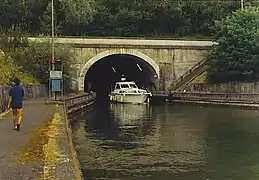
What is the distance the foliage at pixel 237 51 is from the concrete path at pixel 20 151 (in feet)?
99.7

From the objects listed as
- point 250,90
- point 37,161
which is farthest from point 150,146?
point 250,90

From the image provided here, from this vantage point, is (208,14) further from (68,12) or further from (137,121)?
(137,121)

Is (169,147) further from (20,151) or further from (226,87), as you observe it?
(226,87)

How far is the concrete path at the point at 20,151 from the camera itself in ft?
37.6

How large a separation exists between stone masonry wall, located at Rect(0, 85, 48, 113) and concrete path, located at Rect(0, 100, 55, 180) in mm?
3291

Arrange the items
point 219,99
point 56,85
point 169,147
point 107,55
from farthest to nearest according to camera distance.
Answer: point 107,55
point 219,99
point 56,85
point 169,147

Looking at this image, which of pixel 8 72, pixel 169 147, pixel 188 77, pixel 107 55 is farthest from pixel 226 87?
pixel 169 147

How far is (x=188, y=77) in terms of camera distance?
56875mm

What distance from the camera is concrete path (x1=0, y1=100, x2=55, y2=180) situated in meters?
11.5

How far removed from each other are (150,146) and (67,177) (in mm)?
12092

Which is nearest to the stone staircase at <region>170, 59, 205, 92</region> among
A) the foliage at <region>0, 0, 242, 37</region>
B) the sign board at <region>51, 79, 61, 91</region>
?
the foliage at <region>0, 0, 242, 37</region>

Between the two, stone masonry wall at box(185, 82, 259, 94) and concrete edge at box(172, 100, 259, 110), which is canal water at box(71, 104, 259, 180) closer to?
concrete edge at box(172, 100, 259, 110)

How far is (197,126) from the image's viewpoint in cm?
3047

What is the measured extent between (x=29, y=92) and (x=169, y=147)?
60.8 feet
